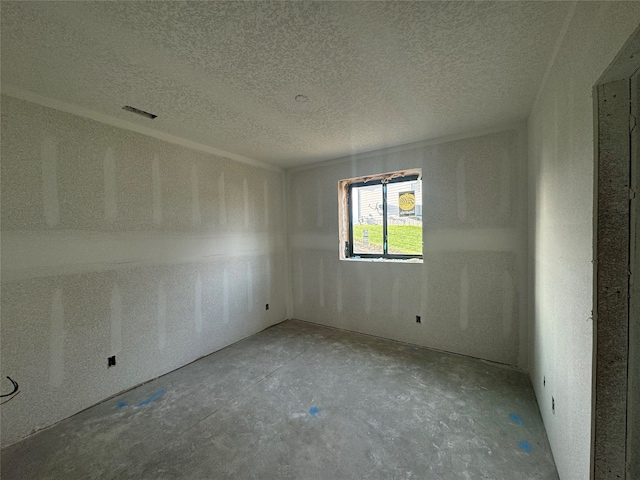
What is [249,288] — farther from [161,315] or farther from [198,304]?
[161,315]

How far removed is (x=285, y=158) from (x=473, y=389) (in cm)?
342

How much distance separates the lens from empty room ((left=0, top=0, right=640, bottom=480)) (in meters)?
1.15

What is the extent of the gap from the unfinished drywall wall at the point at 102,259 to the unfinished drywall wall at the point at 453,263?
1.63m

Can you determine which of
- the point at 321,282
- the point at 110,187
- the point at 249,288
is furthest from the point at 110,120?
the point at 321,282

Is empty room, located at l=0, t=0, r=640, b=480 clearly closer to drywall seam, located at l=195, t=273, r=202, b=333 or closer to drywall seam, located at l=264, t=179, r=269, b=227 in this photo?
drywall seam, located at l=195, t=273, r=202, b=333

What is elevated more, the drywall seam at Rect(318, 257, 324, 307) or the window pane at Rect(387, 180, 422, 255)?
the window pane at Rect(387, 180, 422, 255)

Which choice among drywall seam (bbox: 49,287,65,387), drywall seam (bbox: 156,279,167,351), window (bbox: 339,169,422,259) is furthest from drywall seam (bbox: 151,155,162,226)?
window (bbox: 339,169,422,259)

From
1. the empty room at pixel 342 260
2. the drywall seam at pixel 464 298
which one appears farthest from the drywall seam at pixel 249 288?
the drywall seam at pixel 464 298

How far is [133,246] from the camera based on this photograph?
2.47 meters

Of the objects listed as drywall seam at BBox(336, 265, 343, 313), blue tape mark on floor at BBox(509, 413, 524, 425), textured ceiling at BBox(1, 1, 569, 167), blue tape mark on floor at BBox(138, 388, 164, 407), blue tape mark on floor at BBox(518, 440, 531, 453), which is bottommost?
blue tape mark on floor at BBox(138, 388, 164, 407)

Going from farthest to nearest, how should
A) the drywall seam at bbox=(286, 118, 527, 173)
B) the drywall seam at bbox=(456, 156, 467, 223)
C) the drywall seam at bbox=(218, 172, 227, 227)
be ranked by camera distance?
the drywall seam at bbox=(218, 172, 227, 227)
the drywall seam at bbox=(456, 156, 467, 223)
the drywall seam at bbox=(286, 118, 527, 173)

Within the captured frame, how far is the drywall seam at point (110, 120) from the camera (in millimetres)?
1839

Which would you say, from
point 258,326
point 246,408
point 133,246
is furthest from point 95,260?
point 258,326

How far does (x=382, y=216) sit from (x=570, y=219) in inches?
92.2
